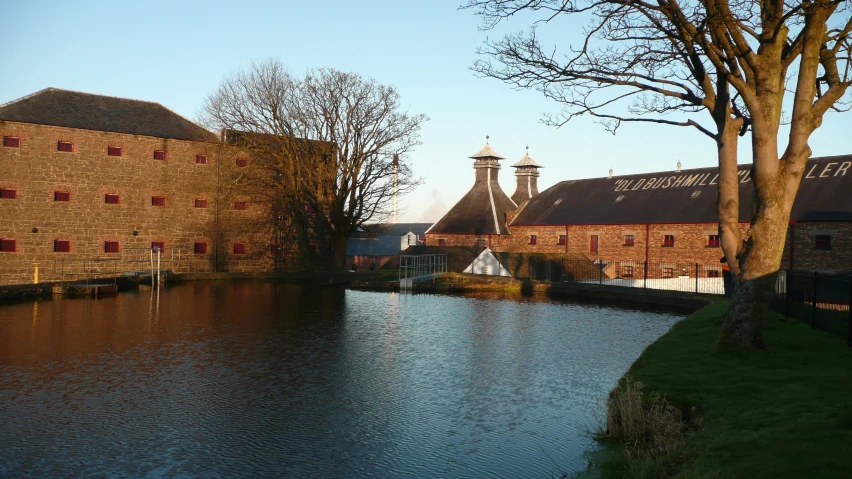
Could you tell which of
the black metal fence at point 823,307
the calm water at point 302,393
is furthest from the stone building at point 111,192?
the black metal fence at point 823,307

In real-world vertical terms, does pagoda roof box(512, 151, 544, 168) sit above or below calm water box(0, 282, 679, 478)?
above

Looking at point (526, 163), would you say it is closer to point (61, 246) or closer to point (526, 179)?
point (526, 179)

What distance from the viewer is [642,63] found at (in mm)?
11180

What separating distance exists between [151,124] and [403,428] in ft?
111

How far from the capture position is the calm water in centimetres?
680

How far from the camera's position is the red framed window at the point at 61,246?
33.2 meters

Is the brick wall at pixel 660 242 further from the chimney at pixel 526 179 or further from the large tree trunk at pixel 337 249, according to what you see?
the large tree trunk at pixel 337 249

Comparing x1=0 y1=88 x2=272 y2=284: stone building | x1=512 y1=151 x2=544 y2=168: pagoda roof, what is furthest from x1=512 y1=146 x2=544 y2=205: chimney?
x1=0 y1=88 x2=272 y2=284: stone building

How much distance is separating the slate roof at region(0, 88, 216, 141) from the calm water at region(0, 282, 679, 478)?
18858 mm

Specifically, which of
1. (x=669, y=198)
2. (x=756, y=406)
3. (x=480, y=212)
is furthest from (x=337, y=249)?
(x=756, y=406)

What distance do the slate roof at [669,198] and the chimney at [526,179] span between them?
14.7 ft

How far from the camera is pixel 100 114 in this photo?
3559 cm

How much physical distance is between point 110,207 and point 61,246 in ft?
9.96

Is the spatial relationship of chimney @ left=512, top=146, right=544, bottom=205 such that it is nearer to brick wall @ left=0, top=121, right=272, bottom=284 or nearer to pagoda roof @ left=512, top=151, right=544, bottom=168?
pagoda roof @ left=512, top=151, right=544, bottom=168
